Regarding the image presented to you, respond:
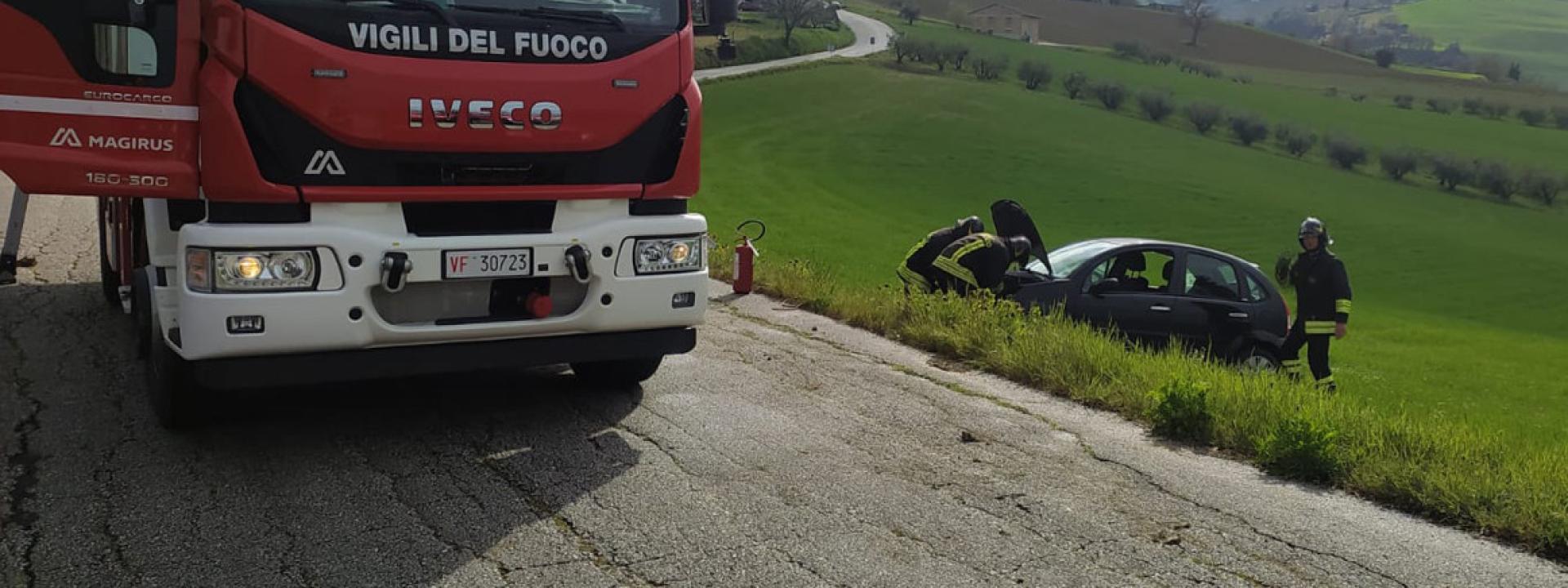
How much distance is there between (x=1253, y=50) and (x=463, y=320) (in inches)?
4580

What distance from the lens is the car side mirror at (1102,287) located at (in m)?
10.6

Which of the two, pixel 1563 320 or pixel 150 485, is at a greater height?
pixel 150 485

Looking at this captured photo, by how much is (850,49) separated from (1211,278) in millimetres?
82206

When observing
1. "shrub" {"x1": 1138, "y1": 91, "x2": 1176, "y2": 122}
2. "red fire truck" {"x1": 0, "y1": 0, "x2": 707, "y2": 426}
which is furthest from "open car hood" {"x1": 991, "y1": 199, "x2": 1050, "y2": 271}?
"shrub" {"x1": 1138, "y1": 91, "x2": 1176, "y2": 122}

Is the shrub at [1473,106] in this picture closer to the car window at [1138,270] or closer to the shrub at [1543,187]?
the shrub at [1543,187]

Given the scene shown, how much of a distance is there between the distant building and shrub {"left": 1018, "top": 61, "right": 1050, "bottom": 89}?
24.7 meters

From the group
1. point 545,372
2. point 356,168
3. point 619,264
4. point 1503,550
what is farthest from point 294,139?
point 1503,550

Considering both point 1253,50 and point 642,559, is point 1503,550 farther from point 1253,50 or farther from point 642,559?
point 1253,50

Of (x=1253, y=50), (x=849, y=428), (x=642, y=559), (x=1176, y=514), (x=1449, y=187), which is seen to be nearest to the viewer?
(x=642, y=559)

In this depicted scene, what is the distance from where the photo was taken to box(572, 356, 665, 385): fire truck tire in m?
6.66

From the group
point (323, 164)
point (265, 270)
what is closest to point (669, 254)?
point (323, 164)

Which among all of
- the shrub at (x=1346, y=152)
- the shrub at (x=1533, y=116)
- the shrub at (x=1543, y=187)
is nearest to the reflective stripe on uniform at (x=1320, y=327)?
the shrub at (x=1346, y=152)

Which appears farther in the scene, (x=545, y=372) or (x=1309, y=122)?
(x=1309, y=122)

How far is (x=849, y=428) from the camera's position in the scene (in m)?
6.18
